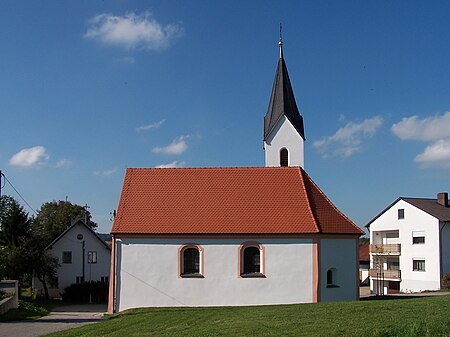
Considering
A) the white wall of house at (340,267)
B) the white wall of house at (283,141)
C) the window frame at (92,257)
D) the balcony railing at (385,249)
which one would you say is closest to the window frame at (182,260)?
the white wall of house at (340,267)

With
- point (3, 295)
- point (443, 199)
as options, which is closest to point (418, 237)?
point (443, 199)

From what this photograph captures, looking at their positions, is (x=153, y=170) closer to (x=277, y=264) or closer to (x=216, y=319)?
(x=277, y=264)

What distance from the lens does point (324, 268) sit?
91.0 feet

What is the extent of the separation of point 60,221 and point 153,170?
4442 centimetres

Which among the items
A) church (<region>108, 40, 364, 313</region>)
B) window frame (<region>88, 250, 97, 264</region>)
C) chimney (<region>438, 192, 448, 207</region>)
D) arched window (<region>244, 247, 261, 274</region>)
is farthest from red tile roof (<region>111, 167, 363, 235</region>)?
chimney (<region>438, 192, 448, 207</region>)

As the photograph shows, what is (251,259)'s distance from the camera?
2792 cm

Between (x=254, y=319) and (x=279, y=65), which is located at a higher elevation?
(x=279, y=65)

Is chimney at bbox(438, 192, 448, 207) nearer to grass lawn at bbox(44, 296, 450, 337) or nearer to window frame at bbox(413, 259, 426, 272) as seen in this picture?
window frame at bbox(413, 259, 426, 272)

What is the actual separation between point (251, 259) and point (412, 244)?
98.1 ft

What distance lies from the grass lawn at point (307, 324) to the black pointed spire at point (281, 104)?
1771 centimetres

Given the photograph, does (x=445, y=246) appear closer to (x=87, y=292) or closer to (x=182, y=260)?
(x=182, y=260)

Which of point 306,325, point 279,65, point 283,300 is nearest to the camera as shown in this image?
point 306,325

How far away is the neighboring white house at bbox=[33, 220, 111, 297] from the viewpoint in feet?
152

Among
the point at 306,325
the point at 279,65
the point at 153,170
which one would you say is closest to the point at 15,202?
the point at 153,170
